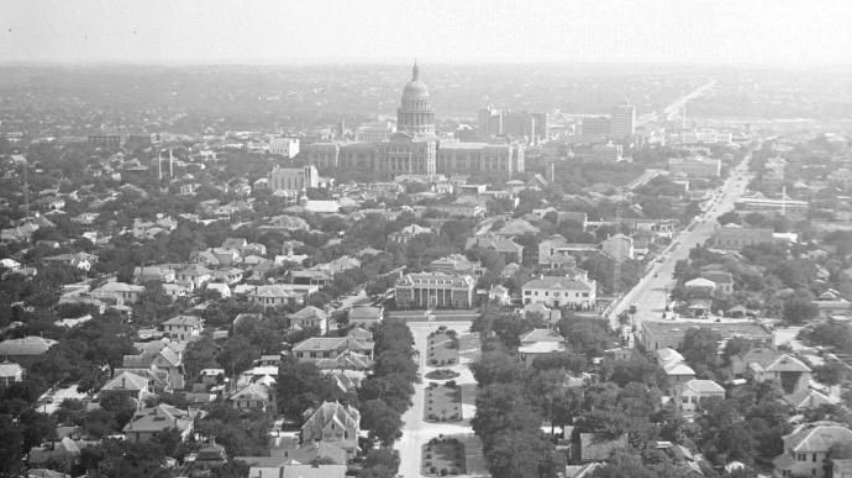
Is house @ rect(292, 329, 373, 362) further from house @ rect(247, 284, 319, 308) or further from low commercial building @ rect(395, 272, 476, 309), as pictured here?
low commercial building @ rect(395, 272, 476, 309)

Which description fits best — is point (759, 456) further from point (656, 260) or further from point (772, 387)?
point (656, 260)

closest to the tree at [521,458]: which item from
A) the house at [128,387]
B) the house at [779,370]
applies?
the house at [779,370]

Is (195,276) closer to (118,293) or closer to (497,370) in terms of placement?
(118,293)

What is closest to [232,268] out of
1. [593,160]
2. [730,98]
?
[593,160]

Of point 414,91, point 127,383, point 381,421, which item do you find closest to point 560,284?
point 381,421

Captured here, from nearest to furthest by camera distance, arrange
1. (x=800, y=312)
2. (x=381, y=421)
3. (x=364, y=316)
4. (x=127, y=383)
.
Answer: (x=381, y=421) → (x=127, y=383) → (x=364, y=316) → (x=800, y=312)

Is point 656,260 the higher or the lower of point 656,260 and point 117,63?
the lower
